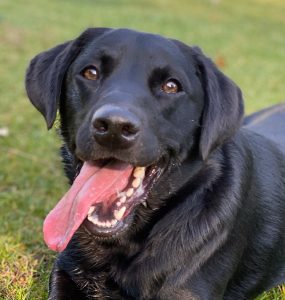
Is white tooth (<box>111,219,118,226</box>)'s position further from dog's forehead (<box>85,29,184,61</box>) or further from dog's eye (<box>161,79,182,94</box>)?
dog's forehead (<box>85,29,184,61</box>)

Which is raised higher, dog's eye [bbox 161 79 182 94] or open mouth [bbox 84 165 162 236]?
dog's eye [bbox 161 79 182 94]

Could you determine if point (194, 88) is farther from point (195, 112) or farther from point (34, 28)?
point (34, 28)

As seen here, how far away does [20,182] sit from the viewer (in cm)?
553

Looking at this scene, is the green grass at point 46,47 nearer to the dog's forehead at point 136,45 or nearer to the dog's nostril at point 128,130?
the dog's nostril at point 128,130

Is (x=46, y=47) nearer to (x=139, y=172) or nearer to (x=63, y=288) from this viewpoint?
(x=63, y=288)

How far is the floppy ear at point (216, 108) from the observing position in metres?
3.22

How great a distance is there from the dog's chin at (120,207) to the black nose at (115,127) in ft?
0.86

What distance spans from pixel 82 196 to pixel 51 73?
2.40 ft

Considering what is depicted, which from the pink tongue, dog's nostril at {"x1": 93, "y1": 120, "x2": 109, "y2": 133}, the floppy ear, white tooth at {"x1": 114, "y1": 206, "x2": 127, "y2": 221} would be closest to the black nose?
dog's nostril at {"x1": 93, "y1": 120, "x2": 109, "y2": 133}

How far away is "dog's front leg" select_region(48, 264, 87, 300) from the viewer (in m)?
3.38

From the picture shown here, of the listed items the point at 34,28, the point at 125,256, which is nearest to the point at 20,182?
the point at 125,256

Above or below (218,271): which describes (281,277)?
below

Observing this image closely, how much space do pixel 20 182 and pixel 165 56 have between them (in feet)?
8.78

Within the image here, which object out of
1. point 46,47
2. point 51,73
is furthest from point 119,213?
point 46,47
